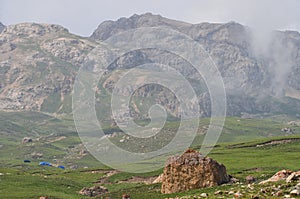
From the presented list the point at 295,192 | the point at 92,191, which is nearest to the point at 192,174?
the point at 92,191

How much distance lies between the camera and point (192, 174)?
6512 centimetres

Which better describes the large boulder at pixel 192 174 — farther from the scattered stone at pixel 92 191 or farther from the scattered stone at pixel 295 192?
the scattered stone at pixel 295 192

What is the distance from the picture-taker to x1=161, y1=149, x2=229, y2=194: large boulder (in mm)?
64125

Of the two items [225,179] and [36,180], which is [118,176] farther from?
[225,179]

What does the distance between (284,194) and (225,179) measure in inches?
1276

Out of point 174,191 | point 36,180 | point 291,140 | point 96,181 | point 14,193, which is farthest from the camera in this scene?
point 291,140

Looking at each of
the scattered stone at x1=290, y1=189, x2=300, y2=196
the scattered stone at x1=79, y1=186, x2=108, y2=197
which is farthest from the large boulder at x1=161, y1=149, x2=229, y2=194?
the scattered stone at x1=290, y1=189, x2=300, y2=196

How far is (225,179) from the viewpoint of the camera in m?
65.9

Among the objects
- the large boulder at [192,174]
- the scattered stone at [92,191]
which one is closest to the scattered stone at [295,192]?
the large boulder at [192,174]

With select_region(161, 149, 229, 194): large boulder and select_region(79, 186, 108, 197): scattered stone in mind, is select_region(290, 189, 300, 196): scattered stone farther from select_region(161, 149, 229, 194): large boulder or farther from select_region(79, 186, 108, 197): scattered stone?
select_region(79, 186, 108, 197): scattered stone

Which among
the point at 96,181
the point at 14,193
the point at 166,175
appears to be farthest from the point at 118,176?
the point at 166,175

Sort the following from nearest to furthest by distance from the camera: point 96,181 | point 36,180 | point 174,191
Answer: point 174,191 → point 36,180 → point 96,181

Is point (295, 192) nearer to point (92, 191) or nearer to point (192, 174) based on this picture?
point (192, 174)

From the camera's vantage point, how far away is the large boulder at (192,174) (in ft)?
210
